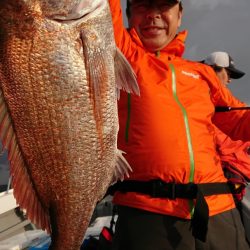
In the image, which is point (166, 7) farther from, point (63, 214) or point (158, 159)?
point (63, 214)

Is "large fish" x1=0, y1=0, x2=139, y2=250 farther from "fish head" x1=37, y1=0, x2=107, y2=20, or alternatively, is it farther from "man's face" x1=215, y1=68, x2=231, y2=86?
"man's face" x1=215, y1=68, x2=231, y2=86

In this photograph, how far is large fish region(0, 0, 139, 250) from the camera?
2.06 m

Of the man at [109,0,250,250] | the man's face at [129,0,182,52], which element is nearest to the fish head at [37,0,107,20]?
the man at [109,0,250,250]

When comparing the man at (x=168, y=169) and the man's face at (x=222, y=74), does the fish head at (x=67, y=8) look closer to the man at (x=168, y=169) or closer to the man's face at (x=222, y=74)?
the man at (x=168, y=169)

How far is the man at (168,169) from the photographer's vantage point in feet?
10.2

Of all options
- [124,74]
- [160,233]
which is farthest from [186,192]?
[124,74]

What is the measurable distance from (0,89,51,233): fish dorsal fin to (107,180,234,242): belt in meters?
1.06

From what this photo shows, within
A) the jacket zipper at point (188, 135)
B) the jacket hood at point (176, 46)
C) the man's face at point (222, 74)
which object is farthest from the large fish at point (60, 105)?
the man's face at point (222, 74)

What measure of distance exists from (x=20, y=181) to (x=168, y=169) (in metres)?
1.30

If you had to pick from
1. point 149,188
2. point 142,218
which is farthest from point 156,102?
point 142,218

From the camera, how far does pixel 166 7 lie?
12.3ft

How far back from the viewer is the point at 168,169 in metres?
3.14

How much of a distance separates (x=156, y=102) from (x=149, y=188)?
688mm

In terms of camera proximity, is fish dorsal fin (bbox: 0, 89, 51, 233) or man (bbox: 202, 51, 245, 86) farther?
man (bbox: 202, 51, 245, 86)
